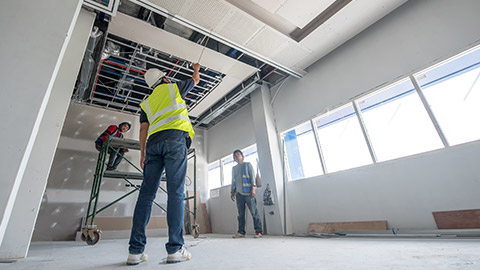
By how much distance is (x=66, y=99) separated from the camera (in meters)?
2.16

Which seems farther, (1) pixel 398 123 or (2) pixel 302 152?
(2) pixel 302 152

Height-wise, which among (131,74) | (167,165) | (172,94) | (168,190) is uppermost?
(131,74)

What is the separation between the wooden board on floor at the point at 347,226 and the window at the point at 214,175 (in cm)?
300

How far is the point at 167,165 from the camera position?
151 centimetres

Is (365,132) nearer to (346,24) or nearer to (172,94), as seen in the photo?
(346,24)

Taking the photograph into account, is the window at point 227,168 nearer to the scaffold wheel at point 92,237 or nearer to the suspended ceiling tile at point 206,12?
the scaffold wheel at point 92,237

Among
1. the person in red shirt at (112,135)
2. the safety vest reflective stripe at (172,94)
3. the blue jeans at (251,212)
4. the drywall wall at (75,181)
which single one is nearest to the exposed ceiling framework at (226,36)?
the drywall wall at (75,181)

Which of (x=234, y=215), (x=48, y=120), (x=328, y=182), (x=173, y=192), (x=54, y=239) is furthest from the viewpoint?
(x=234, y=215)

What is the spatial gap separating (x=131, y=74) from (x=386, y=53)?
14.7 ft

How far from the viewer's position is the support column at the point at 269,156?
3928mm

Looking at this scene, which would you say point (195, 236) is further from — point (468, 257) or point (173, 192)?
point (468, 257)

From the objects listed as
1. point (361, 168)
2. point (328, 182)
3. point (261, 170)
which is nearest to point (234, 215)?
point (261, 170)

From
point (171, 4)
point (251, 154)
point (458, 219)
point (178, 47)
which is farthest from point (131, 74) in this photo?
point (458, 219)

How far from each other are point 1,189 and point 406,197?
3.57 metres
